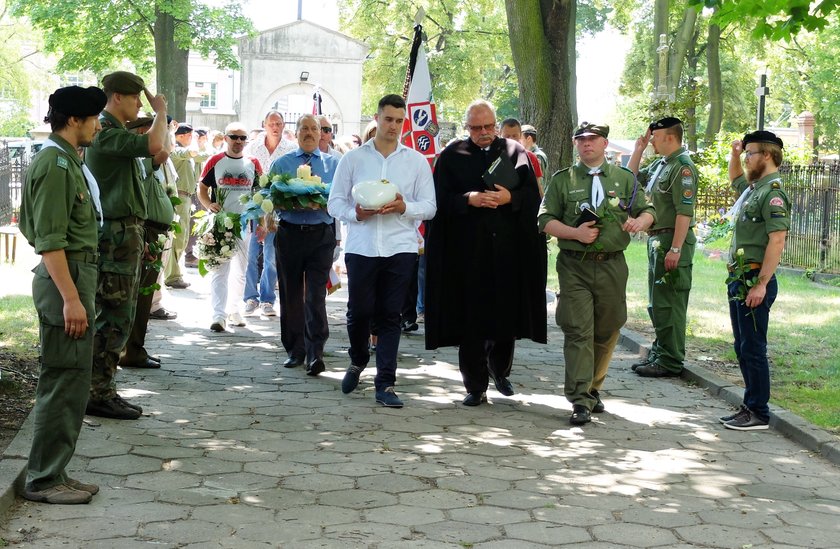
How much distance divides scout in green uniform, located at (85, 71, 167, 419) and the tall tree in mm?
23767

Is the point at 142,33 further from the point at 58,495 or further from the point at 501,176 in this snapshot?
the point at 58,495

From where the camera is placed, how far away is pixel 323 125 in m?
11.9

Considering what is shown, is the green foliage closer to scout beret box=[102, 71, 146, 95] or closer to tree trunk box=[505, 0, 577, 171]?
tree trunk box=[505, 0, 577, 171]

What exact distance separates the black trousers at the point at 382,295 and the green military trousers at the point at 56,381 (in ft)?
9.68

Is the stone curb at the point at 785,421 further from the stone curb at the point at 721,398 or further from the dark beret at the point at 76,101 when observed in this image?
the dark beret at the point at 76,101

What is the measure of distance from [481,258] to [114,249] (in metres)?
2.67

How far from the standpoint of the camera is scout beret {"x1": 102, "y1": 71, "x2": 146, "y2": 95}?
7.73 metres

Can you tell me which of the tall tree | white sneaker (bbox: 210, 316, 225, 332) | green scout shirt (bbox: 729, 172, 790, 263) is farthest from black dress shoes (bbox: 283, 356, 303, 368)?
the tall tree

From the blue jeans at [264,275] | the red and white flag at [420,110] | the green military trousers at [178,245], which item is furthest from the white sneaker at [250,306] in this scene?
the red and white flag at [420,110]

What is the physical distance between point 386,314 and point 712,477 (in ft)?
9.48

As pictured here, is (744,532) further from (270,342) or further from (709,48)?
(709,48)

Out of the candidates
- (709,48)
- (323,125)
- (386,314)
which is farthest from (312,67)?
(386,314)

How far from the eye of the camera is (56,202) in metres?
5.65

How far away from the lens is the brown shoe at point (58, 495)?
18.9 ft
